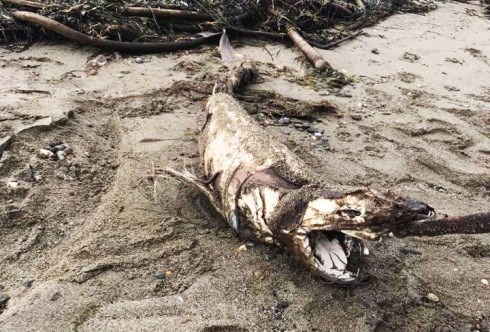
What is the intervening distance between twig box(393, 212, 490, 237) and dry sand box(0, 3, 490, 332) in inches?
20.1

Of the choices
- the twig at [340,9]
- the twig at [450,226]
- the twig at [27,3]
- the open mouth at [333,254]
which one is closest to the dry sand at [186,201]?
the open mouth at [333,254]

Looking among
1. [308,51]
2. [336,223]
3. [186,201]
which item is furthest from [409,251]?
[308,51]

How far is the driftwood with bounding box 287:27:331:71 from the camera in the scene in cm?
478

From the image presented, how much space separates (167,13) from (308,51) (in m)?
1.62

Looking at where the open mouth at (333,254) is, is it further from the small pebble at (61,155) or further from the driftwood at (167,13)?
the driftwood at (167,13)

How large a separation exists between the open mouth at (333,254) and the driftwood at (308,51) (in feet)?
9.52

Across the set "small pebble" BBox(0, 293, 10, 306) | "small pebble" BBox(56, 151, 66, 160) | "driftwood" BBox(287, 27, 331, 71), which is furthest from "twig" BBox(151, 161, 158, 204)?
"driftwood" BBox(287, 27, 331, 71)

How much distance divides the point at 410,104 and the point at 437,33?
2724 millimetres

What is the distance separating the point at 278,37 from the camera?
5.57 meters

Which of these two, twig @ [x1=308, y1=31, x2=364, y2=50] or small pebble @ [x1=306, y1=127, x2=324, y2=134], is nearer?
small pebble @ [x1=306, y1=127, x2=324, y2=134]

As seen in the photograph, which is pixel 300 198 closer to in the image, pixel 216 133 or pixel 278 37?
pixel 216 133

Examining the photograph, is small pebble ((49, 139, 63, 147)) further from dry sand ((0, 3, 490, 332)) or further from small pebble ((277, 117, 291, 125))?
small pebble ((277, 117, 291, 125))

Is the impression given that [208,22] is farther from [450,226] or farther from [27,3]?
[450,226]

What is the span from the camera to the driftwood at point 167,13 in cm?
509
